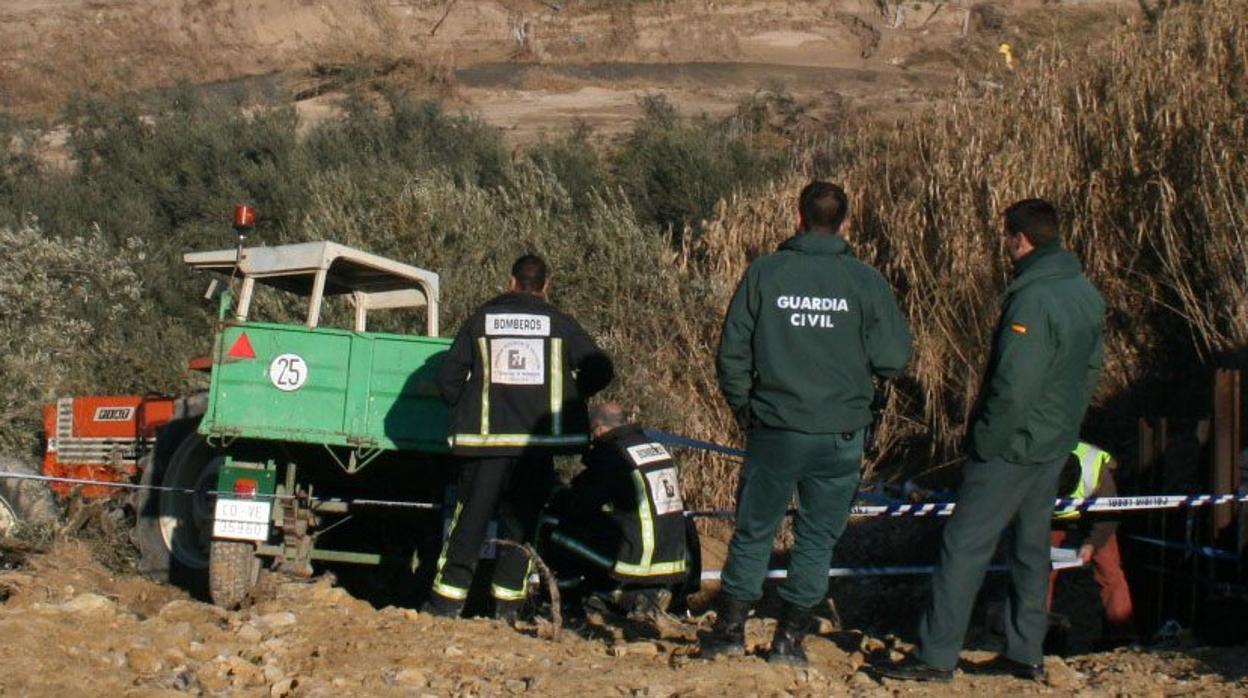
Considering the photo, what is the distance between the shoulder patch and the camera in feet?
26.1

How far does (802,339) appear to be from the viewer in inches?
231

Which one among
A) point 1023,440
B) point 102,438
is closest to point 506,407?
point 1023,440

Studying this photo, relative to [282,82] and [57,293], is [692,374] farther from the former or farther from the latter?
[282,82]

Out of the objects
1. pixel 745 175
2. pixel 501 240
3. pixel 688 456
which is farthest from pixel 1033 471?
pixel 745 175

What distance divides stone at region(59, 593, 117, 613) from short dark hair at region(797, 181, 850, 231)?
9.86 ft

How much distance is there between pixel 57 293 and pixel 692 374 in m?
5.80

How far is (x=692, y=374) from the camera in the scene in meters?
12.2

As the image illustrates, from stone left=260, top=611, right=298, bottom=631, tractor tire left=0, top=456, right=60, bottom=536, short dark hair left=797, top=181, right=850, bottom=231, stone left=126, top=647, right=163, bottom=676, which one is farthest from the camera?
tractor tire left=0, top=456, right=60, bottom=536

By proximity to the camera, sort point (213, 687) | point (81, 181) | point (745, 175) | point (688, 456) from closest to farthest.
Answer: point (213, 687), point (688, 456), point (745, 175), point (81, 181)

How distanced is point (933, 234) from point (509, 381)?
575cm

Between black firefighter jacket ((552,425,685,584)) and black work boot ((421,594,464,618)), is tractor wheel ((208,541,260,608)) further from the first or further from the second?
black firefighter jacket ((552,425,685,584))

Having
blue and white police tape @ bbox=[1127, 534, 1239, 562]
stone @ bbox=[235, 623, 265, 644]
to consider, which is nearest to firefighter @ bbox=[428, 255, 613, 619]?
stone @ bbox=[235, 623, 265, 644]

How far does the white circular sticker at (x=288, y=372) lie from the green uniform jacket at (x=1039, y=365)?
12.9 ft

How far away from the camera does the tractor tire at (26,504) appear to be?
31.7ft
